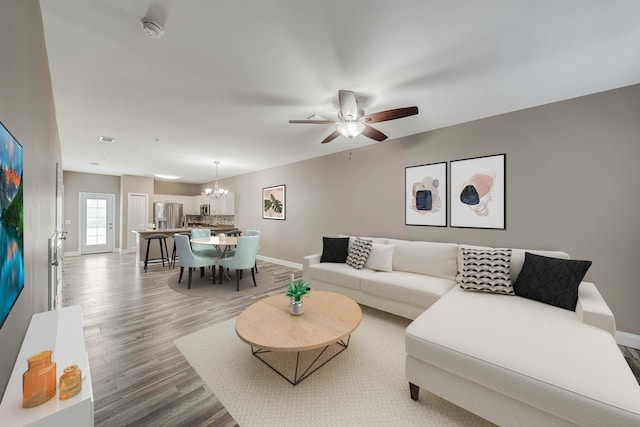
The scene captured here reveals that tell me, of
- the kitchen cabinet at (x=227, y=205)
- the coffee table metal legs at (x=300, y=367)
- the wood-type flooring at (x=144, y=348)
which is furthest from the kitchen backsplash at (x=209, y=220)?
the coffee table metal legs at (x=300, y=367)

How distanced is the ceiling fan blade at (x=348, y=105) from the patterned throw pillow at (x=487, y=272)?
2088 millimetres

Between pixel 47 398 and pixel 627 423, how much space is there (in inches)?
93.1

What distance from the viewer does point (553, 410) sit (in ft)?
4.04

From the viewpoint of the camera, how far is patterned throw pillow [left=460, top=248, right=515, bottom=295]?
8.05ft

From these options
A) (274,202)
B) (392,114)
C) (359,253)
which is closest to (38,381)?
(392,114)

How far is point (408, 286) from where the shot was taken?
9.00 feet

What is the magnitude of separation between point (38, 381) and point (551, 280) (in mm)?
3382

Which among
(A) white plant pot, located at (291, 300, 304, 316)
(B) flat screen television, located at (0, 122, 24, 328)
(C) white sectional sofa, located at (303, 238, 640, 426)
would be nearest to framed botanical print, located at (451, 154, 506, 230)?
(C) white sectional sofa, located at (303, 238, 640, 426)

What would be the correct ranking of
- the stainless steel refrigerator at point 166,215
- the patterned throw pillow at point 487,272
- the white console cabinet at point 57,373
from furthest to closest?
1. the stainless steel refrigerator at point 166,215
2. the patterned throw pillow at point 487,272
3. the white console cabinet at point 57,373

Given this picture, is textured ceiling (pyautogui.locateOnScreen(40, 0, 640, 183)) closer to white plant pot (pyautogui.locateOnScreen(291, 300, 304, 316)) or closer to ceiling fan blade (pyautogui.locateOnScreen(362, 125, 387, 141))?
ceiling fan blade (pyautogui.locateOnScreen(362, 125, 387, 141))

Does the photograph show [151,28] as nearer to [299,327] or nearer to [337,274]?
[299,327]

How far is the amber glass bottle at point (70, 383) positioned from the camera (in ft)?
2.61

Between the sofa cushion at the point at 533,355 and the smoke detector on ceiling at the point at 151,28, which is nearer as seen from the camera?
the sofa cushion at the point at 533,355

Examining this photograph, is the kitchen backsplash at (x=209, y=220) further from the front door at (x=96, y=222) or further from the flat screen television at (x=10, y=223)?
the flat screen television at (x=10, y=223)
